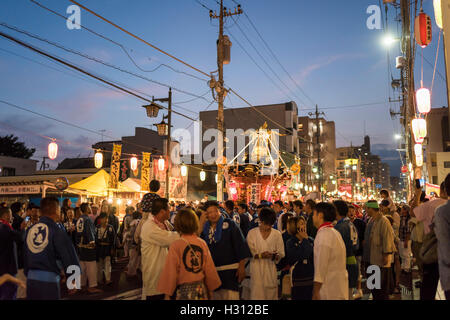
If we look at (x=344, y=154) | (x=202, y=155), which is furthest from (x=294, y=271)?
(x=344, y=154)

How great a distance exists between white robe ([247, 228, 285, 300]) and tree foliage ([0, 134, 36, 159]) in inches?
2026

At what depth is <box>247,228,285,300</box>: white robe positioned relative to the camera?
5.72 metres

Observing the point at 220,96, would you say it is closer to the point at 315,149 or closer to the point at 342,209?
the point at 342,209

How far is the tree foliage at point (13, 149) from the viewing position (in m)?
47.0

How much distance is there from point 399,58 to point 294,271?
2434 cm

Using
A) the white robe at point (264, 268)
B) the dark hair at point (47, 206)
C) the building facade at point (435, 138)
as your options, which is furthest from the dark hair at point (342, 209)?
the building facade at point (435, 138)

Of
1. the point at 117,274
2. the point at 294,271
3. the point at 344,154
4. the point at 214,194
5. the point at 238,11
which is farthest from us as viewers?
the point at 344,154

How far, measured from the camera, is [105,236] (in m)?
10.0

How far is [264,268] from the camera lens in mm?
5766

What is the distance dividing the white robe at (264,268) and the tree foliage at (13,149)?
2026 inches

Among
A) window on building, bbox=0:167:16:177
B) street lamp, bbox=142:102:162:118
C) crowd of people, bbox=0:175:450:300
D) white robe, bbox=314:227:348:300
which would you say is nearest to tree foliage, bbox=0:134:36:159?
window on building, bbox=0:167:16:177

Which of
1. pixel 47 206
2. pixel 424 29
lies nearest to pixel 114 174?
pixel 47 206
